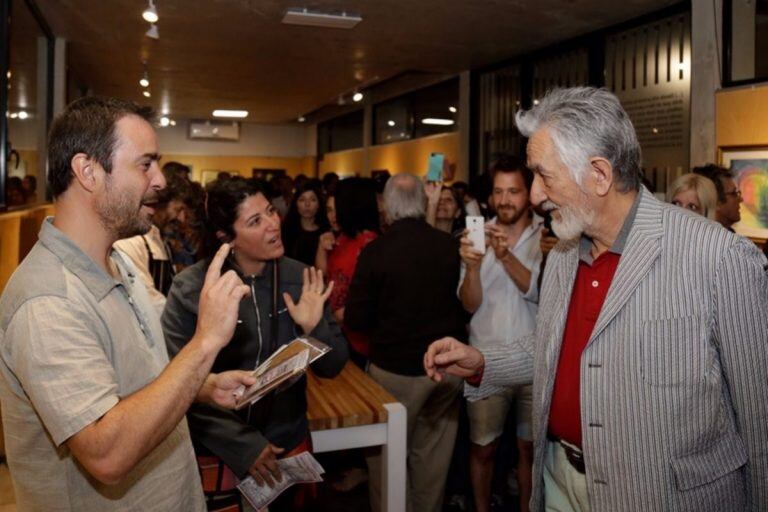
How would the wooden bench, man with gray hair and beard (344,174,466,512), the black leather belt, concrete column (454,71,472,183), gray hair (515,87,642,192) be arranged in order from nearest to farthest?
gray hair (515,87,642,192) → the black leather belt → the wooden bench → man with gray hair and beard (344,174,466,512) → concrete column (454,71,472,183)

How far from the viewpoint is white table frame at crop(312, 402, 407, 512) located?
2514 mm

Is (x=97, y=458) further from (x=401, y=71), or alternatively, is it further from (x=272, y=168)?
(x=272, y=168)

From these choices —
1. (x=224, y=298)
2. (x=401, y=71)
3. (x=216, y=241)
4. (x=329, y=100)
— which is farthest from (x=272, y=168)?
(x=224, y=298)

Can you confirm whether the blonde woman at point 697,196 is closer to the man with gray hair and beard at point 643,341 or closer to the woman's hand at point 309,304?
the man with gray hair and beard at point 643,341

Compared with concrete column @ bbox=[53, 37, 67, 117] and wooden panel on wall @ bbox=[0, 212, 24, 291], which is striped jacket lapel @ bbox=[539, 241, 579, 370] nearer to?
wooden panel on wall @ bbox=[0, 212, 24, 291]

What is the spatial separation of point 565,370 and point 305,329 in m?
0.92

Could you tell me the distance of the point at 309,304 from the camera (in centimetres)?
219

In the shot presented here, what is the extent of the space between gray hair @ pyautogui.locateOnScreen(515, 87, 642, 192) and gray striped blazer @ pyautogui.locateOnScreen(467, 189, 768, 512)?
14 cm

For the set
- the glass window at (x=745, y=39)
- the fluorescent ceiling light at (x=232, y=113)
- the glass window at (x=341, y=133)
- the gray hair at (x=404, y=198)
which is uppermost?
the fluorescent ceiling light at (x=232, y=113)

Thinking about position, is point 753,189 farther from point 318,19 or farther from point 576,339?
point 318,19

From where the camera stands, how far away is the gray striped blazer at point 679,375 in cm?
147

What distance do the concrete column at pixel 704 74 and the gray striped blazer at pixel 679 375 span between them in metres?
4.03

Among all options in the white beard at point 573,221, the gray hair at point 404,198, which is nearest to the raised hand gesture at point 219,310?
the white beard at point 573,221

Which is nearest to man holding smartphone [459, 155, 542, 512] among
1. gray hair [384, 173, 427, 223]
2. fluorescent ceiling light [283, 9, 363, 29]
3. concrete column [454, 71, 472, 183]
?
gray hair [384, 173, 427, 223]
